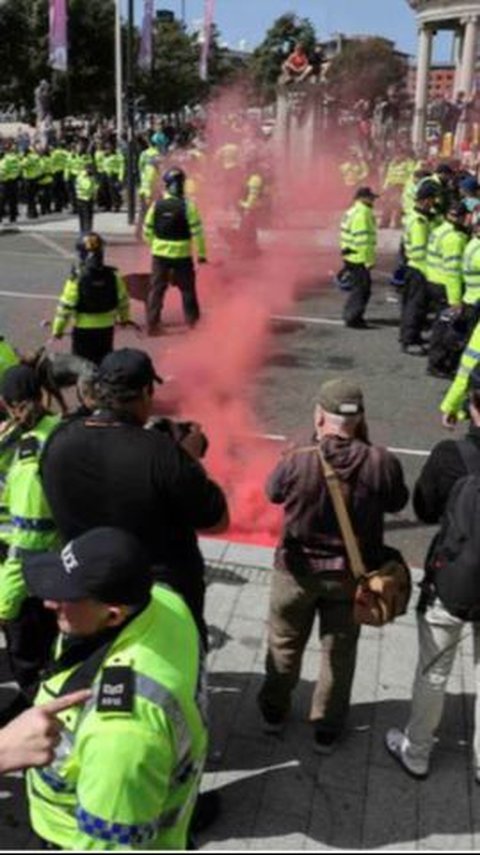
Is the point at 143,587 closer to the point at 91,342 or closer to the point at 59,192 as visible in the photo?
the point at 91,342

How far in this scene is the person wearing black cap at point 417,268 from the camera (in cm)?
1037

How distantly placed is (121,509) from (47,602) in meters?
1.11

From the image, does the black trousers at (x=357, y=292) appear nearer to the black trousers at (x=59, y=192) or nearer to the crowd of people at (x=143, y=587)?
the crowd of people at (x=143, y=587)

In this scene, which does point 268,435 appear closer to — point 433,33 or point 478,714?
point 478,714

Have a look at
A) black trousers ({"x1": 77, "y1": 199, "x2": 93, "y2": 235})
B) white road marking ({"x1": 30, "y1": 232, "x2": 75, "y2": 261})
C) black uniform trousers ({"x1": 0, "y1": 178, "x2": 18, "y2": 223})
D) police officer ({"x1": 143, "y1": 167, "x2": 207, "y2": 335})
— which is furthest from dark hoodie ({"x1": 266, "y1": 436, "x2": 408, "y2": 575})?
black uniform trousers ({"x1": 0, "y1": 178, "x2": 18, "y2": 223})

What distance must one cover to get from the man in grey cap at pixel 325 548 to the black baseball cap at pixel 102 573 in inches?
67.9

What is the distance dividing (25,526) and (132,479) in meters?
0.78

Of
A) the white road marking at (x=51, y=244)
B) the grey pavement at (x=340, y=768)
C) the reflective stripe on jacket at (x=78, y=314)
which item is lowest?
the grey pavement at (x=340, y=768)

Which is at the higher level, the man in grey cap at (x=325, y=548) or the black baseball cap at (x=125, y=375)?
the black baseball cap at (x=125, y=375)

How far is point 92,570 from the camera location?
202cm

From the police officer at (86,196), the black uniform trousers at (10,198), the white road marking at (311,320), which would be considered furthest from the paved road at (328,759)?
the black uniform trousers at (10,198)

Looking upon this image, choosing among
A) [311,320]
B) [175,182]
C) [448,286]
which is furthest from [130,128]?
[448,286]

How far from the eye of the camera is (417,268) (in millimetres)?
10508

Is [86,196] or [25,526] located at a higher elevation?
[86,196]
